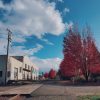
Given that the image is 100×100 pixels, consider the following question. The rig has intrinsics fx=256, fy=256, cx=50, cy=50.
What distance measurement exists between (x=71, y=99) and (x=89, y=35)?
31.6 metres

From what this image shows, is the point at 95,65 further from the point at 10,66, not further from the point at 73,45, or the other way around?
the point at 10,66

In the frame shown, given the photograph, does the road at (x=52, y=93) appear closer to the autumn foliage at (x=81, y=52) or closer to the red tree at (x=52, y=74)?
the autumn foliage at (x=81, y=52)

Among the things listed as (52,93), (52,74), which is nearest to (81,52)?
(52,93)

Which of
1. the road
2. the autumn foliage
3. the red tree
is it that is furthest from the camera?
the red tree

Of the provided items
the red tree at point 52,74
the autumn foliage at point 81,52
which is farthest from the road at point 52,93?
the red tree at point 52,74

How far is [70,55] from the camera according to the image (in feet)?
153

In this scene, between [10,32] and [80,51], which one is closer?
[80,51]

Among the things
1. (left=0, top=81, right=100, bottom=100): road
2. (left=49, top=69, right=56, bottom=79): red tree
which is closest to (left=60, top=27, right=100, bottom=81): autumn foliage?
(left=0, top=81, right=100, bottom=100): road

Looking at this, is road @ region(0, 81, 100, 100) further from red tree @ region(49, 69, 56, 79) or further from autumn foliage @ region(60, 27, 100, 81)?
red tree @ region(49, 69, 56, 79)

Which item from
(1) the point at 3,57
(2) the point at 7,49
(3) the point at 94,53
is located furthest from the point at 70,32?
(1) the point at 3,57

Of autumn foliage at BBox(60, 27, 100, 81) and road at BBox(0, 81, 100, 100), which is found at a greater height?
autumn foliage at BBox(60, 27, 100, 81)

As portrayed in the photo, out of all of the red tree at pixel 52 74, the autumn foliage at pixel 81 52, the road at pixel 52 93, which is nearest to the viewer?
the road at pixel 52 93

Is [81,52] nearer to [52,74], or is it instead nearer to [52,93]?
[52,93]

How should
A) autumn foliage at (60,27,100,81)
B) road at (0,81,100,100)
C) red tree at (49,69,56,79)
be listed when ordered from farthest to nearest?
red tree at (49,69,56,79) → autumn foliage at (60,27,100,81) → road at (0,81,100,100)
